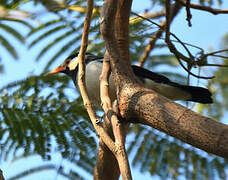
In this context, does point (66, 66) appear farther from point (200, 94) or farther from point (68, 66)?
point (200, 94)

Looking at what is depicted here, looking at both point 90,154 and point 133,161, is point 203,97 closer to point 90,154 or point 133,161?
point 133,161

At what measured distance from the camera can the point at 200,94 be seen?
323 centimetres

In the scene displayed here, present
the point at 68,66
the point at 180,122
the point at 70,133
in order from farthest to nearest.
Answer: the point at 68,66 < the point at 70,133 < the point at 180,122

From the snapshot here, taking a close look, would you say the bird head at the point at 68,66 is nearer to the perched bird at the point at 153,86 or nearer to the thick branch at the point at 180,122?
the perched bird at the point at 153,86

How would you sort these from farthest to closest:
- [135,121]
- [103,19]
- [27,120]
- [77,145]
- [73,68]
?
[73,68] → [27,120] → [77,145] → [103,19] → [135,121]

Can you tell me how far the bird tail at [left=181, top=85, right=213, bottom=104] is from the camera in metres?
3.17

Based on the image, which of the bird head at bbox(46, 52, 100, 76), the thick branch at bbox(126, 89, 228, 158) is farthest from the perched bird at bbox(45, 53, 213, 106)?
the thick branch at bbox(126, 89, 228, 158)

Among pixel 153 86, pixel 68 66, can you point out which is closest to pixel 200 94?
pixel 153 86

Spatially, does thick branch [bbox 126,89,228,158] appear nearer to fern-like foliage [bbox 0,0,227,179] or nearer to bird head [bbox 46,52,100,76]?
fern-like foliage [bbox 0,0,227,179]

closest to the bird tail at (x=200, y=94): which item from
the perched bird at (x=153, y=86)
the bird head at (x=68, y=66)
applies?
the perched bird at (x=153, y=86)

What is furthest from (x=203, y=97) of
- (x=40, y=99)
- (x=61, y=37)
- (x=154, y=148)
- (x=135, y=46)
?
(x=61, y=37)

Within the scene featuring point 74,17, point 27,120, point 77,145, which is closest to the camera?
point 77,145

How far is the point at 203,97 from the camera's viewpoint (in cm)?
324

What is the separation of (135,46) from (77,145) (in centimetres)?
140
